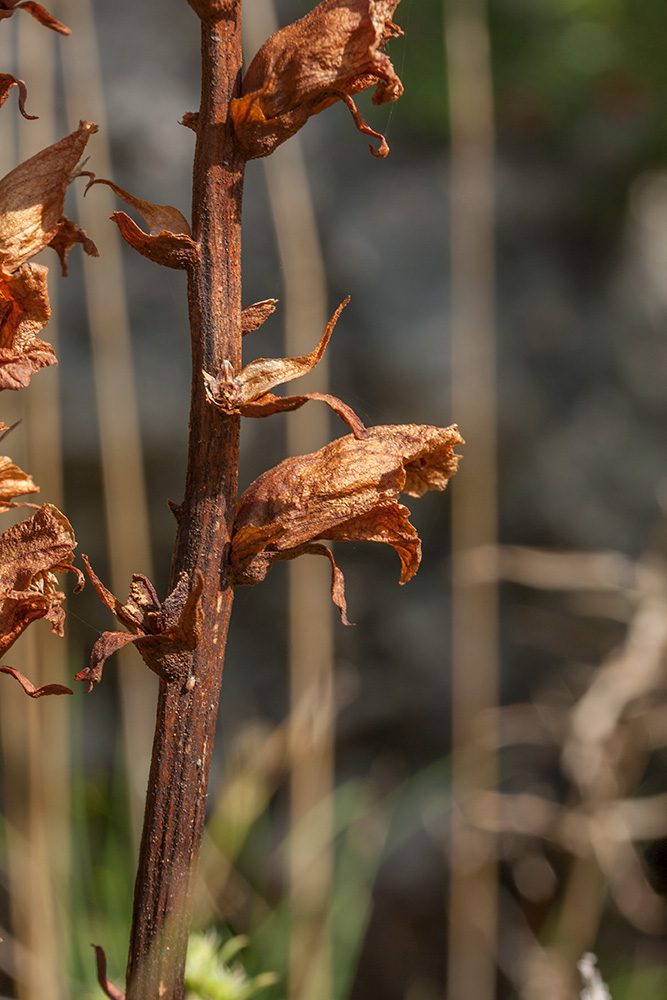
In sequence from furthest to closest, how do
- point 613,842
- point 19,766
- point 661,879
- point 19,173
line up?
point 661,879 < point 613,842 < point 19,766 < point 19,173

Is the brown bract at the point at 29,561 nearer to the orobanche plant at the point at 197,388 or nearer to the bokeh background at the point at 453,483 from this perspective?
the orobanche plant at the point at 197,388

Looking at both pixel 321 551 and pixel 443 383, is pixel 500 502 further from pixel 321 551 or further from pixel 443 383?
pixel 321 551

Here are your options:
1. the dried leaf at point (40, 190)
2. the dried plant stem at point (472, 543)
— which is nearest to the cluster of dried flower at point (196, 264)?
the dried leaf at point (40, 190)

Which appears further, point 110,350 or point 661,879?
point 661,879

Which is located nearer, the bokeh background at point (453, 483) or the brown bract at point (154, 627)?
the brown bract at point (154, 627)

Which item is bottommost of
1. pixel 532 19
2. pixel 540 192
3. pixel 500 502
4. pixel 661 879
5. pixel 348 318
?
pixel 661 879

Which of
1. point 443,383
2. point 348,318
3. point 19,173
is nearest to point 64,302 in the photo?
point 348,318
